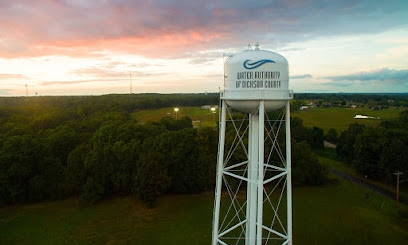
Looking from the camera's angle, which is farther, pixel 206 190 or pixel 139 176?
pixel 206 190

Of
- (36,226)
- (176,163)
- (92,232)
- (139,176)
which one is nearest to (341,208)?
(176,163)

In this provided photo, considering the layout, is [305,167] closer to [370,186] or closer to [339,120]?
[370,186]

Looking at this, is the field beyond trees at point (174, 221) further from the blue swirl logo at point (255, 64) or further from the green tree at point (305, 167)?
the blue swirl logo at point (255, 64)

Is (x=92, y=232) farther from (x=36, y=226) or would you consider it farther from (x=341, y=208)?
(x=341, y=208)

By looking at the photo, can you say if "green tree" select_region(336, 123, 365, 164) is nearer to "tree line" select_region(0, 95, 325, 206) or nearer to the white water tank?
"tree line" select_region(0, 95, 325, 206)

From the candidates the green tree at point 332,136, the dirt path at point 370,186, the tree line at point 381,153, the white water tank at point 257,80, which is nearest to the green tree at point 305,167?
the dirt path at point 370,186

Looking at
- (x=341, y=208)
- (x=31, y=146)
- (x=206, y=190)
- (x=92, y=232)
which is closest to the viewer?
(x=92, y=232)

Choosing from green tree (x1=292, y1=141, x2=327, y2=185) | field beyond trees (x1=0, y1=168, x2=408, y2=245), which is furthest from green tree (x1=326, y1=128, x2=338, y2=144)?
field beyond trees (x1=0, y1=168, x2=408, y2=245)
